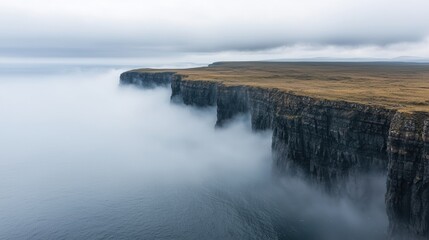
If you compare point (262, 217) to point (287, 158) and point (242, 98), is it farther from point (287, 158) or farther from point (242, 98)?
point (242, 98)

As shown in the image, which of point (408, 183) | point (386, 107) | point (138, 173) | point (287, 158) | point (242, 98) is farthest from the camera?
point (242, 98)

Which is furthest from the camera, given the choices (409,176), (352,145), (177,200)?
(177,200)

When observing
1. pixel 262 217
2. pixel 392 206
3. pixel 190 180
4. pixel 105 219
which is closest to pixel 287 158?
pixel 262 217

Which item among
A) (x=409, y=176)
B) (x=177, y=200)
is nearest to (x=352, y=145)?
(x=409, y=176)

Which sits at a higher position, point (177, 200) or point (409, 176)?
point (409, 176)

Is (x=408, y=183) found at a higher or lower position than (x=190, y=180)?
higher

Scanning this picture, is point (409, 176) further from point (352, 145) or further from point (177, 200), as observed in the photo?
point (177, 200)

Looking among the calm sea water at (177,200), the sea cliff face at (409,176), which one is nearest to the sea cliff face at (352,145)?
the sea cliff face at (409,176)

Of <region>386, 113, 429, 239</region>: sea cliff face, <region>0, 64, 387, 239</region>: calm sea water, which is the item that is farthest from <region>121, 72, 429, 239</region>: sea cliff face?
<region>0, 64, 387, 239</region>: calm sea water

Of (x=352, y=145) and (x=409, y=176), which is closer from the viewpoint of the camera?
(x=409, y=176)
